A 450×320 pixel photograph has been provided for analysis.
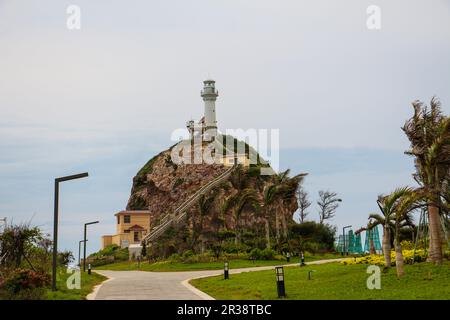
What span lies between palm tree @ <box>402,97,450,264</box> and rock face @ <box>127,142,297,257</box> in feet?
96.1

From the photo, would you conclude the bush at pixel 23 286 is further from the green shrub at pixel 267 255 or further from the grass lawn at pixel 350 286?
the green shrub at pixel 267 255

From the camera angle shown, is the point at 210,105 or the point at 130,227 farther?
the point at 210,105

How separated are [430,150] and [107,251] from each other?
64.6 meters

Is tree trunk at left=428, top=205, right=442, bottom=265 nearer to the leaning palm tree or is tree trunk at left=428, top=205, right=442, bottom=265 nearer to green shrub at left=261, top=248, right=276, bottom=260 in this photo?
the leaning palm tree

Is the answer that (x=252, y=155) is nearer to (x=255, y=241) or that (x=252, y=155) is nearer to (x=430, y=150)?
(x=255, y=241)

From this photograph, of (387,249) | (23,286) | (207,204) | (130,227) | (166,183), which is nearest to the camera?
(23,286)

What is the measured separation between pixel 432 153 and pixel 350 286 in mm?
7199

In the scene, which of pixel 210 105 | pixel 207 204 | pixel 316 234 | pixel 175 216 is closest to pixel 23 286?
pixel 207 204

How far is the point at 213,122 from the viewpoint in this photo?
11106 centimetres

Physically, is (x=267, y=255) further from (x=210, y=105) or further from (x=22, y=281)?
(x=210, y=105)

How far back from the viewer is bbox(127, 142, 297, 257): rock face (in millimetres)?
64375

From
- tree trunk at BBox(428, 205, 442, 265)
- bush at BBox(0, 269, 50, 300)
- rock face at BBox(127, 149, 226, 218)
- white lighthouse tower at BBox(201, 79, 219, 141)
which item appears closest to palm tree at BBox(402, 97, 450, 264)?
tree trunk at BBox(428, 205, 442, 265)

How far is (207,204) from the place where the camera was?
69312 mm
